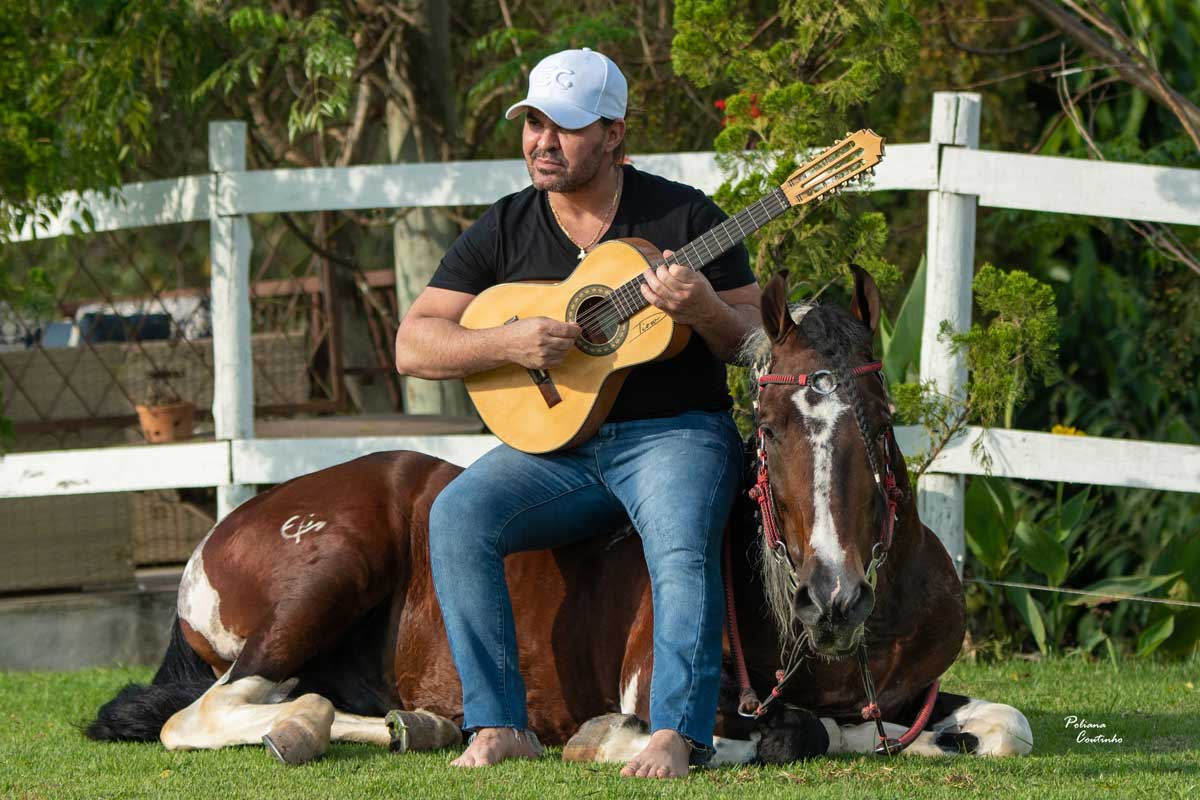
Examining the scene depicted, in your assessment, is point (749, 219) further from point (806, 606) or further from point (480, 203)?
point (480, 203)

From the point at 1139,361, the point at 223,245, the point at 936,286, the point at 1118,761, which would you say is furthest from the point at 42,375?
the point at 1118,761

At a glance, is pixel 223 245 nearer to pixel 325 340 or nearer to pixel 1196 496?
pixel 325 340

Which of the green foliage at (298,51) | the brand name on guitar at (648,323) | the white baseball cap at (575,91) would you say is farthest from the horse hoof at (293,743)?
the green foliage at (298,51)

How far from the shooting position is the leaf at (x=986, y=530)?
5770 millimetres

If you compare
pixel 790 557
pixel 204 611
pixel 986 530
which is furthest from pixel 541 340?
pixel 986 530

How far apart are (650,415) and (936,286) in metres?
1.93

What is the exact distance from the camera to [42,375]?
27.9 feet

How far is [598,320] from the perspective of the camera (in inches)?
151

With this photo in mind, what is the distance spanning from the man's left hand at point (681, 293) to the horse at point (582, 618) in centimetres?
21

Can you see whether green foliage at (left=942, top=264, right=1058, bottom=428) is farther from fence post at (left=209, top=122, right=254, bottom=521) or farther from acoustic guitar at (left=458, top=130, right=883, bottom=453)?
fence post at (left=209, top=122, right=254, bottom=521)

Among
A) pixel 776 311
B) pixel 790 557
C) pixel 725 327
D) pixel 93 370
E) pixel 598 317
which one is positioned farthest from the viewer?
pixel 93 370

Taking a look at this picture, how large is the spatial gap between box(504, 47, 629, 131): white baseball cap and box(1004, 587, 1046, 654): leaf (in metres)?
2.74

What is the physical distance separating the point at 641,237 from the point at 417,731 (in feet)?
4.58

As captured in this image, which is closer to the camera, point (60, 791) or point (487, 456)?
point (60, 791)
